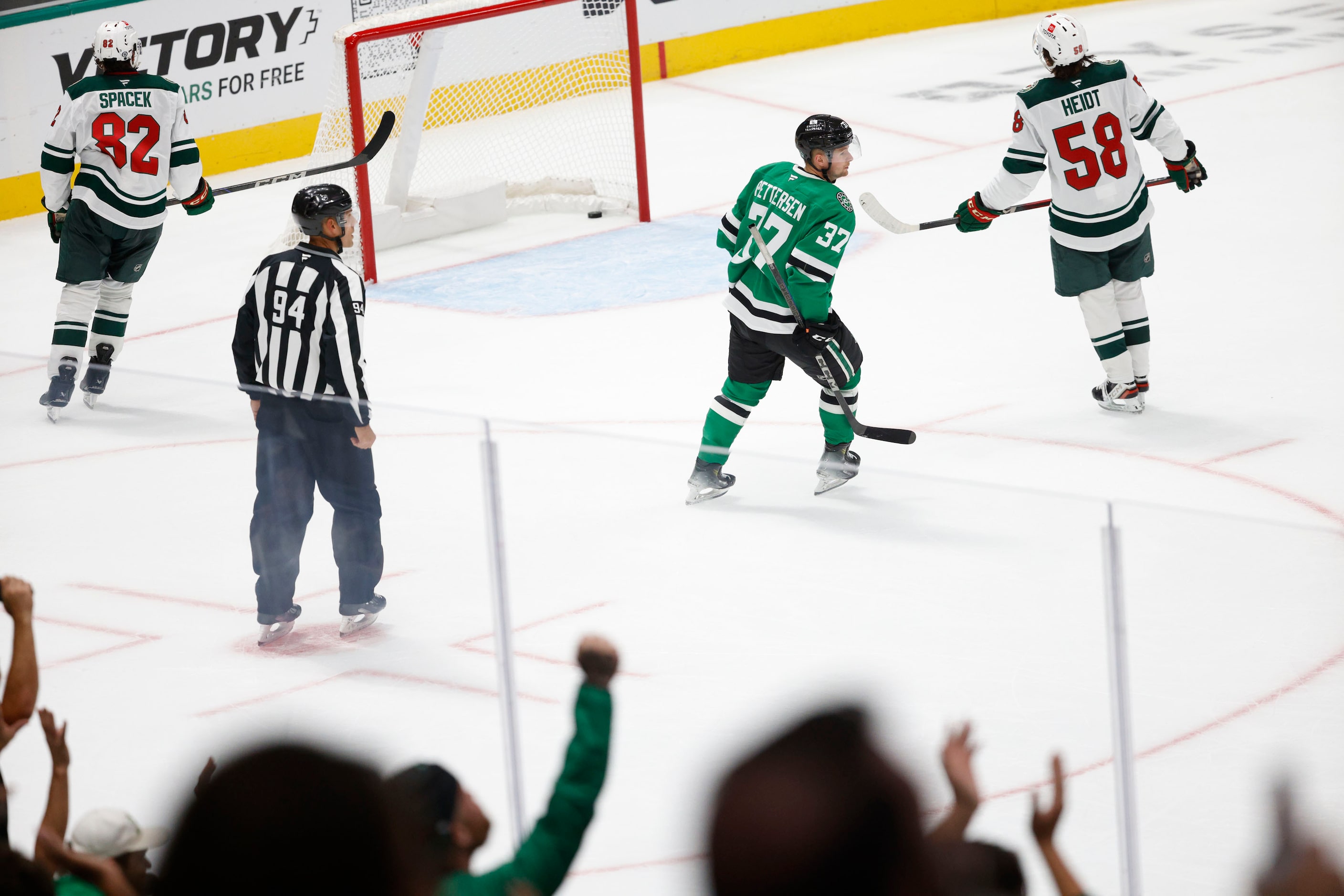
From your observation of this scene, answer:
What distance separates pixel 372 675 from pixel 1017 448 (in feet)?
9.10

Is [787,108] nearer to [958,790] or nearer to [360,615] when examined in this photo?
[360,615]

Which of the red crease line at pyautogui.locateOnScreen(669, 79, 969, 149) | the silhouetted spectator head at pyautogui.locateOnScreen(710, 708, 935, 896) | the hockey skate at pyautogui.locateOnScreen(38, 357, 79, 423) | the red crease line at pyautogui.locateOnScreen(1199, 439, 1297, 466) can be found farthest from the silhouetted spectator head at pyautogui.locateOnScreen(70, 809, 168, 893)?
the red crease line at pyautogui.locateOnScreen(669, 79, 969, 149)

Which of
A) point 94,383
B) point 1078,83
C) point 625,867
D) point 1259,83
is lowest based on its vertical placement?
point 625,867

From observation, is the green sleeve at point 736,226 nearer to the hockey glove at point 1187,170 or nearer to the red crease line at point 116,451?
the hockey glove at point 1187,170

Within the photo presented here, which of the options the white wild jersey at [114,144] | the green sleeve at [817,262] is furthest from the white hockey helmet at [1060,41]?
the white wild jersey at [114,144]

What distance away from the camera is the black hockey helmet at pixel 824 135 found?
4.48m

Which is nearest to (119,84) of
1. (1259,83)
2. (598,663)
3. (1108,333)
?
(1108,333)

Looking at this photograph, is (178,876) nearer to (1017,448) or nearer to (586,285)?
(1017,448)

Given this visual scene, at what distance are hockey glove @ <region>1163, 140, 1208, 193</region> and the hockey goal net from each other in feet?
10.9

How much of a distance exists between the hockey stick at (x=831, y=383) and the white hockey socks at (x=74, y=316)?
7.99ft

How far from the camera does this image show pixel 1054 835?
79.7 inches

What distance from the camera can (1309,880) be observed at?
1.53m

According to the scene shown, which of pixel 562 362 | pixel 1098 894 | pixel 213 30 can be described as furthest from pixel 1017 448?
pixel 213 30

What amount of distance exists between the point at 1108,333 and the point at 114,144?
3.18m
